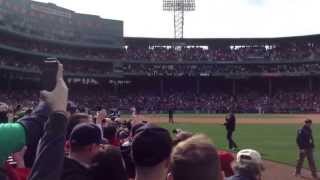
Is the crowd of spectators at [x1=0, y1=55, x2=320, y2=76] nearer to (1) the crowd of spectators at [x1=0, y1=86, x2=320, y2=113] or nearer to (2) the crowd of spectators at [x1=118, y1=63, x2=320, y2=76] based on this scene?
(2) the crowd of spectators at [x1=118, y1=63, x2=320, y2=76]

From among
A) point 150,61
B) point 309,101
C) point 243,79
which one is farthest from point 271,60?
point 150,61

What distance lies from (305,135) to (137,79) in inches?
3187

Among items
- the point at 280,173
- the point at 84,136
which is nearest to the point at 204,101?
the point at 280,173

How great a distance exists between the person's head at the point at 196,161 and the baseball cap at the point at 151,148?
1.44 feet

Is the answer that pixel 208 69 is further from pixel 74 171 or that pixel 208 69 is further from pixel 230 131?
pixel 74 171

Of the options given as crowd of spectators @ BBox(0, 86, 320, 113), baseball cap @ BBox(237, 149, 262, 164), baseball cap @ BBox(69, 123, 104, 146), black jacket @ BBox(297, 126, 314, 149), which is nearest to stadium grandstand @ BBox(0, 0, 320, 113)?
crowd of spectators @ BBox(0, 86, 320, 113)

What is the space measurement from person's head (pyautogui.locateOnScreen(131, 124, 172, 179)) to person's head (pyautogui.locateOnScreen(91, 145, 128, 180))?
2.52 ft

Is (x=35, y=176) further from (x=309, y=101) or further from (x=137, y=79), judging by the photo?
(x=137, y=79)

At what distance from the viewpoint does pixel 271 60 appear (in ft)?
314

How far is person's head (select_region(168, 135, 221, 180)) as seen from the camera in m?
3.32

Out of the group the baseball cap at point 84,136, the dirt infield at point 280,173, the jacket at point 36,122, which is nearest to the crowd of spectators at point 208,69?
the dirt infield at point 280,173

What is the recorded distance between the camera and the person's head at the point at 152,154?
3.89 meters

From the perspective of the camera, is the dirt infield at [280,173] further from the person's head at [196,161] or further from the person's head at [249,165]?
the person's head at [196,161]

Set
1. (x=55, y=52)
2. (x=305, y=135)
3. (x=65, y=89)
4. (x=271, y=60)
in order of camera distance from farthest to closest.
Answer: (x=271, y=60)
(x=55, y=52)
(x=305, y=135)
(x=65, y=89)
